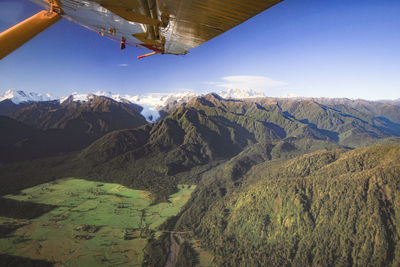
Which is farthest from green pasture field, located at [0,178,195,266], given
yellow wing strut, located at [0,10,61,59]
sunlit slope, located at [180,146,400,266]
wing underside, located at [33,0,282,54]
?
wing underside, located at [33,0,282,54]

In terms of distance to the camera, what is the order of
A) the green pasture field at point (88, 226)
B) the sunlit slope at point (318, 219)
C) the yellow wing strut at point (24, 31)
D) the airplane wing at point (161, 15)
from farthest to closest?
the sunlit slope at point (318, 219), the green pasture field at point (88, 226), the airplane wing at point (161, 15), the yellow wing strut at point (24, 31)

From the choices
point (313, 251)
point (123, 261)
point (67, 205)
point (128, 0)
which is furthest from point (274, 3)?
point (67, 205)

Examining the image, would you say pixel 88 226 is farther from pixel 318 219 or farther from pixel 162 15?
pixel 318 219

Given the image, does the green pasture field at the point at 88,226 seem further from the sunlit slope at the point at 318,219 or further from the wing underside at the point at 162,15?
the wing underside at the point at 162,15

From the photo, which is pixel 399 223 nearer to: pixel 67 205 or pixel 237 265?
pixel 237 265

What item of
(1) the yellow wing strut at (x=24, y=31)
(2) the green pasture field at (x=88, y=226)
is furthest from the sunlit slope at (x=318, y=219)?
(1) the yellow wing strut at (x=24, y=31)
